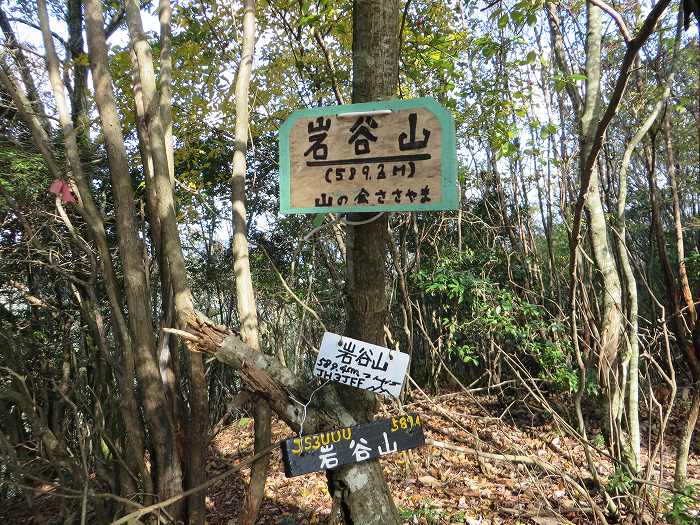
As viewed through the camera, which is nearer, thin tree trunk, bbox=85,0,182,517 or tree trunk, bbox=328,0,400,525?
tree trunk, bbox=328,0,400,525

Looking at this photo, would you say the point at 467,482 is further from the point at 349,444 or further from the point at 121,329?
the point at 121,329

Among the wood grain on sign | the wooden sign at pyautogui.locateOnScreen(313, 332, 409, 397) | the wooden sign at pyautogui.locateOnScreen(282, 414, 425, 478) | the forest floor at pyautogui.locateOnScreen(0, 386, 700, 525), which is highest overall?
the wood grain on sign

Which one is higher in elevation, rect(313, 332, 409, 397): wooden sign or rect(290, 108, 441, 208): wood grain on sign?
rect(290, 108, 441, 208): wood grain on sign

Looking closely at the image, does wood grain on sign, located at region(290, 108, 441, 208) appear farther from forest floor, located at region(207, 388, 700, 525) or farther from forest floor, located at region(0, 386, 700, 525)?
Result: forest floor, located at region(207, 388, 700, 525)

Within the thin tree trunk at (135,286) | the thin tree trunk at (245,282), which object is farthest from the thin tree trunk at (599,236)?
the thin tree trunk at (135,286)

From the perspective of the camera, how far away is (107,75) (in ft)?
8.46

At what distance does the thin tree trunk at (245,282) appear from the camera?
2479 millimetres

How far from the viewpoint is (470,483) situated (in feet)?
13.0

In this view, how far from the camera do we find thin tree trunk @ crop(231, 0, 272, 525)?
2479 millimetres

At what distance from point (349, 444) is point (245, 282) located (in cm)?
125

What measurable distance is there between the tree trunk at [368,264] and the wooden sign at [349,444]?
94mm

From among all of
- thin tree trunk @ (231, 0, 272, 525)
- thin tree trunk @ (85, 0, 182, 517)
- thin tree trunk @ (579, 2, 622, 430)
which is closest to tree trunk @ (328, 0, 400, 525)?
thin tree trunk @ (231, 0, 272, 525)

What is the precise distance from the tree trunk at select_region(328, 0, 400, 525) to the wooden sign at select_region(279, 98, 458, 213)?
12 cm

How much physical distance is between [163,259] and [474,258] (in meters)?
4.03
